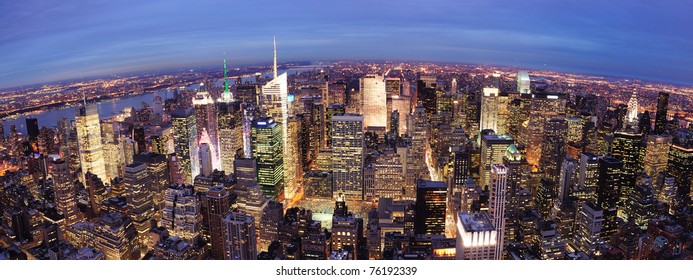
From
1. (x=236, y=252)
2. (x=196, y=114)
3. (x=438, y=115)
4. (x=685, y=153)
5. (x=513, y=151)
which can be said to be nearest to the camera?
(x=236, y=252)

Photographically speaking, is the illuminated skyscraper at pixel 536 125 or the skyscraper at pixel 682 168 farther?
the illuminated skyscraper at pixel 536 125

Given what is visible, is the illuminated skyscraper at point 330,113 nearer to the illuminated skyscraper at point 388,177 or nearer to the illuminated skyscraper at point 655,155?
the illuminated skyscraper at point 388,177

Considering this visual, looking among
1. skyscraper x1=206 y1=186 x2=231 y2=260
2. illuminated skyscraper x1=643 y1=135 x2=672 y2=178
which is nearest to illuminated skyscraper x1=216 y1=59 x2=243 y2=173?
skyscraper x1=206 y1=186 x2=231 y2=260

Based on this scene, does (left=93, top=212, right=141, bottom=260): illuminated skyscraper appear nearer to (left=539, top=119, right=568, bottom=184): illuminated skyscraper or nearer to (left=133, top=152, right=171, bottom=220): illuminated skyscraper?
(left=133, top=152, right=171, bottom=220): illuminated skyscraper

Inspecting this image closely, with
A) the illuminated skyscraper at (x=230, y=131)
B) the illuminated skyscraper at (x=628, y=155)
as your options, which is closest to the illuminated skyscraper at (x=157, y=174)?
the illuminated skyscraper at (x=230, y=131)

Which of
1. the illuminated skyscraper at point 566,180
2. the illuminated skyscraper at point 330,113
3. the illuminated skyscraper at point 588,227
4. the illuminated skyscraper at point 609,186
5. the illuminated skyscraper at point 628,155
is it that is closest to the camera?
the illuminated skyscraper at point 588,227
